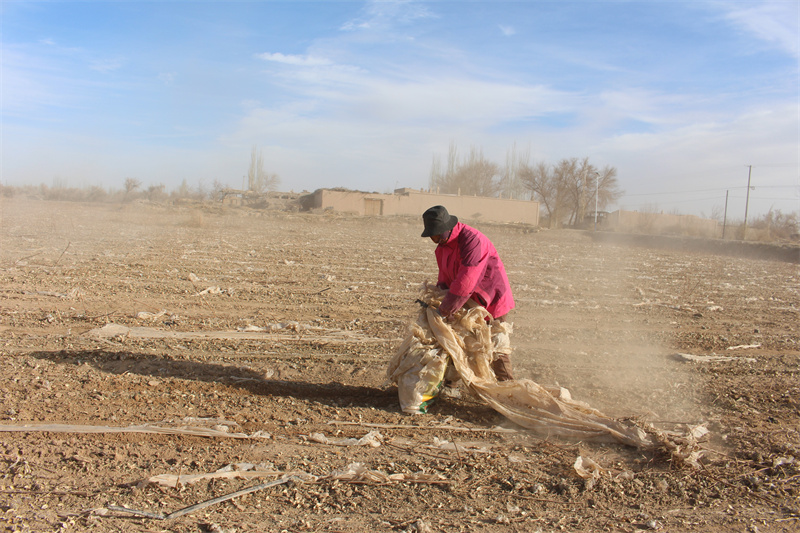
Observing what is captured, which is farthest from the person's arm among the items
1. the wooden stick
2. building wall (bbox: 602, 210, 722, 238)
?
building wall (bbox: 602, 210, 722, 238)

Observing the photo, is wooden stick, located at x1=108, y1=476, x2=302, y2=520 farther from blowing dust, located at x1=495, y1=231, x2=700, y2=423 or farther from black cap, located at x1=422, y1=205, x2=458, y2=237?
blowing dust, located at x1=495, y1=231, x2=700, y2=423

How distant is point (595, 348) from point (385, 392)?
2.83 m

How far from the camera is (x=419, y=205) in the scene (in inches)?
1692

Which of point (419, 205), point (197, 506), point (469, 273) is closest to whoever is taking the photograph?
point (197, 506)

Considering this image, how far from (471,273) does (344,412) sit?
140cm

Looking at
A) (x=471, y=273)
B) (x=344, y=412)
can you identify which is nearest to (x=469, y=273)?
(x=471, y=273)

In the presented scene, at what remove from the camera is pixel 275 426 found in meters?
3.79

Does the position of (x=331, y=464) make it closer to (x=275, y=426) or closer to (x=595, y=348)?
(x=275, y=426)

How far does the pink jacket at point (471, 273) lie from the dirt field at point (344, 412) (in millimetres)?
845

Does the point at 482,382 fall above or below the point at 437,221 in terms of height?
below

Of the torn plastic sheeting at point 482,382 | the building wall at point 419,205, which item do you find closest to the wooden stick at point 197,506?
the torn plastic sheeting at point 482,382

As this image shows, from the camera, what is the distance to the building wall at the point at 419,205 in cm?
4075

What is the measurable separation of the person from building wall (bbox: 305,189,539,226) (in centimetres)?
3599

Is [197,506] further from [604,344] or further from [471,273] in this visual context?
[604,344]
